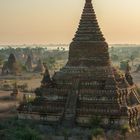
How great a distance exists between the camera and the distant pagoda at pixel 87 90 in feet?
112

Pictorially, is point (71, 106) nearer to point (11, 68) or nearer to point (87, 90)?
point (87, 90)

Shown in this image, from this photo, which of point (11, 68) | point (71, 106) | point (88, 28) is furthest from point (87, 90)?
point (11, 68)

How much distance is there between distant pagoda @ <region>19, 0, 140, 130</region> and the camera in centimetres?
3416

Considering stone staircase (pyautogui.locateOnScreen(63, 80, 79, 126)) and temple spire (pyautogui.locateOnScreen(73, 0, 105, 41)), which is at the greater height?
temple spire (pyautogui.locateOnScreen(73, 0, 105, 41))

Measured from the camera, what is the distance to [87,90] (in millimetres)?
Answer: 35438

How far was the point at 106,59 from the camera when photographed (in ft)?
123

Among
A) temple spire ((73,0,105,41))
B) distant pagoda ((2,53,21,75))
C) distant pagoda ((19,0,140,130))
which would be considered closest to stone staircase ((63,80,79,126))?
distant pagoda ((19,0,140,130))

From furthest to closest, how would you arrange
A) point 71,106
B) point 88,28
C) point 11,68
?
1. point 11,68
2. point 88,28
3. point 71,106

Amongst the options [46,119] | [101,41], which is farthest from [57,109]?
[101,41]

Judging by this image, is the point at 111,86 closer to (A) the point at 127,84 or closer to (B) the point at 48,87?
A: (A) the point at 127,84

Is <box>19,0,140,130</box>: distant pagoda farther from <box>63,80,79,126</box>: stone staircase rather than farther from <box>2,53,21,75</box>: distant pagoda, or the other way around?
<box>2,53,21,75</box>: distant pagoda

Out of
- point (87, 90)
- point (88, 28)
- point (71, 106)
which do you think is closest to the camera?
point (71, 106)

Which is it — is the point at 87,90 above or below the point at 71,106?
above

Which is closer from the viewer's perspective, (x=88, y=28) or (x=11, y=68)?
(x=88, y=28)
